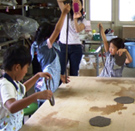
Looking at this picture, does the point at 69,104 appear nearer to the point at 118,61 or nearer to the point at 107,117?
the point at 107,117

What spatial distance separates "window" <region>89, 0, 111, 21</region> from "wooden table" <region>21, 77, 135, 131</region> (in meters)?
4.52

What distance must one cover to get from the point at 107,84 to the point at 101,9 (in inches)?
185

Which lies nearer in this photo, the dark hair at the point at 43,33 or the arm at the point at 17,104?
the arm at the point at 17,104

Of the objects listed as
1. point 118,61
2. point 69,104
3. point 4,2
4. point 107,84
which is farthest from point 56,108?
point 4,2

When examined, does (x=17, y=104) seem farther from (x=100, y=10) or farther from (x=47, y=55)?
(x=100, y=10)

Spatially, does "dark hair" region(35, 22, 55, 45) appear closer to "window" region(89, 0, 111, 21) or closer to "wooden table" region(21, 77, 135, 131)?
"wooden table" region(21, 77, 135, 131)

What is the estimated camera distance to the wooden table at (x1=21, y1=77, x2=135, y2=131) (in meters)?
1.20

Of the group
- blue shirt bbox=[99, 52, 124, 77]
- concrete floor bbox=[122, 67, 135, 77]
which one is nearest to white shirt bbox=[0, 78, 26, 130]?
blue shirt bbox=[99, 52, 124, 77]

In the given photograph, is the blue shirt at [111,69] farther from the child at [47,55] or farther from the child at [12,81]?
the child at [12,81]

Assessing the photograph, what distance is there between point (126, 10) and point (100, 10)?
63 cm

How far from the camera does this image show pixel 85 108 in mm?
1424

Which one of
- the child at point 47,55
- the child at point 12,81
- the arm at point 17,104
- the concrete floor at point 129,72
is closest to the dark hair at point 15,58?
the child at point 12,81

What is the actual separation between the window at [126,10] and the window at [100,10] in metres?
0.26

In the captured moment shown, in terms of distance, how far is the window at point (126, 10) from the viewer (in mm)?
6105
